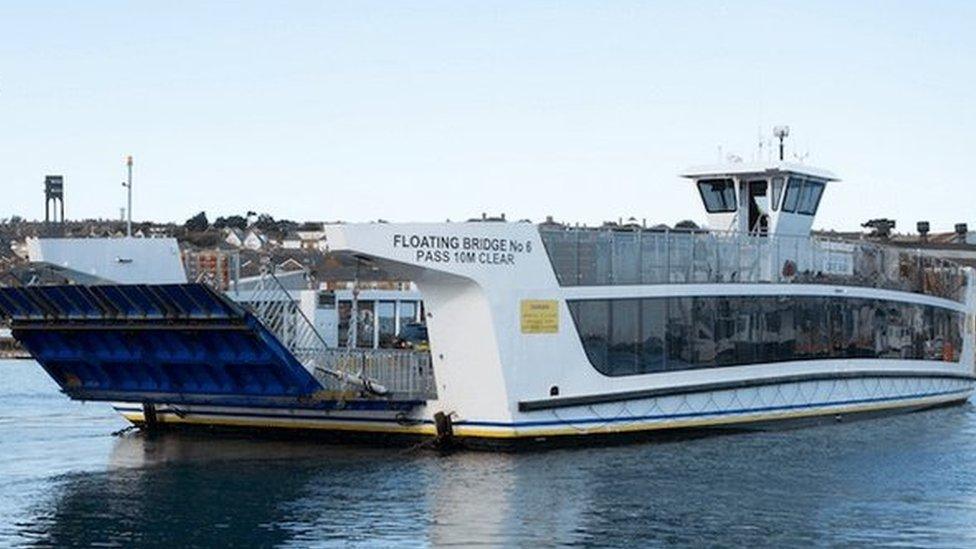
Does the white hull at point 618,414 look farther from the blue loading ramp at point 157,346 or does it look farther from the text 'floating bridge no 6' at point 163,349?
the blue loading ramp at point 157,346

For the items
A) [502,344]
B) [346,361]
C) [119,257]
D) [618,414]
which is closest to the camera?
[502,344]

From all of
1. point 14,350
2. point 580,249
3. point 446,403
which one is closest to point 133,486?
point 446,403

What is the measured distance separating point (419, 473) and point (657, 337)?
719 cm

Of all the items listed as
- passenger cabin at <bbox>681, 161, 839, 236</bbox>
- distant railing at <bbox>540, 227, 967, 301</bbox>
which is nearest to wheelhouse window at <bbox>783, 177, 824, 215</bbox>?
passenger cabin at <bbox>681, 161, 839, 236</bbox>

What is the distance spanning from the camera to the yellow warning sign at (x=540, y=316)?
29141 millimetres

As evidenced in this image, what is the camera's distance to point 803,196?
39.4 m

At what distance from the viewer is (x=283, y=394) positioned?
96.4ft

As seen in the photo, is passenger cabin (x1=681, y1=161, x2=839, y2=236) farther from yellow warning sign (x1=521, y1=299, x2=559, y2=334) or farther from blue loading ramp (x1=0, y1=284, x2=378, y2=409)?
blue loading ramp (x1=0, y1=284, x2=378, y2=409)

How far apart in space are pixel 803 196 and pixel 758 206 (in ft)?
4.22

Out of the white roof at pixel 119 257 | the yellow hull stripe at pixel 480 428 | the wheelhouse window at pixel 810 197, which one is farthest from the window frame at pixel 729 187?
the white roof at pixel 119 257

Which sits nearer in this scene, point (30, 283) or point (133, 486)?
point (133, 486)

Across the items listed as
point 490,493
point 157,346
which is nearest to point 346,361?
point 157,346

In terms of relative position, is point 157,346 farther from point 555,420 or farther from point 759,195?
point 759,195

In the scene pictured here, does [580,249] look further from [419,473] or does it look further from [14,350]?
[14,350]
